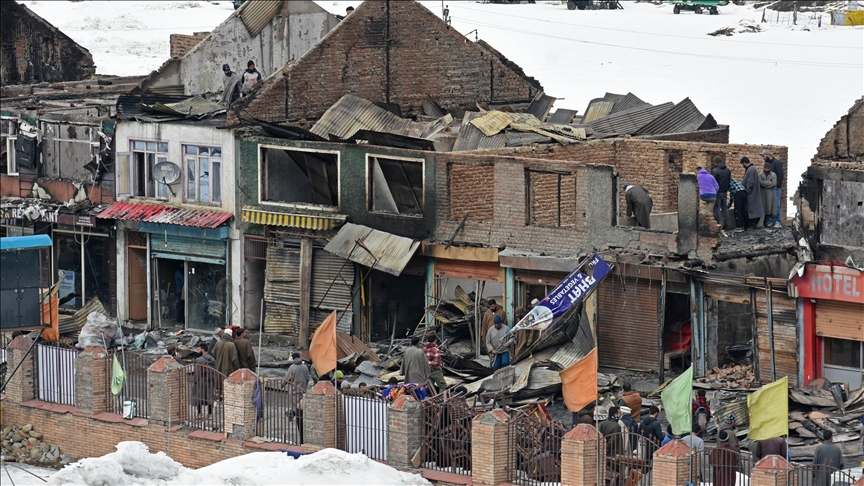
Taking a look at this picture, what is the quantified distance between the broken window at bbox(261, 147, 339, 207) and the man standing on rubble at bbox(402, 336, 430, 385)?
6757mm

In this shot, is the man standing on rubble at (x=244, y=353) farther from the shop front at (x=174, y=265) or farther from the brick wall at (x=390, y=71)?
the brick wall at (x=390, y=71)

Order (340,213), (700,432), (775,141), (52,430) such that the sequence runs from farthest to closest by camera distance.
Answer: (775,141)
(340,213)
(52,430)
(700,432)

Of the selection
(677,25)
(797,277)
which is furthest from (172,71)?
(677,25)

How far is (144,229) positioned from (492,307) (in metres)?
9.24

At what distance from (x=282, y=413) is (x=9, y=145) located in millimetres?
14578

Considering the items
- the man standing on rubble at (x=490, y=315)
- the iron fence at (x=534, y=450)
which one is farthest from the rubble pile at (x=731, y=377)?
the iron fence at (x=534, y=450)

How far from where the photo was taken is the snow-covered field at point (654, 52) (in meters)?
57.0

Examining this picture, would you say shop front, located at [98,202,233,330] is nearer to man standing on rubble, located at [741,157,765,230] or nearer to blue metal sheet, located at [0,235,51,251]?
blue metal sheet, located at [0,235,51,251]

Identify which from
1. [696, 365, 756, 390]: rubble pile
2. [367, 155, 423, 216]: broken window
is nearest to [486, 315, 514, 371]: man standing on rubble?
[696, 365, 756, 390]: rubble pile

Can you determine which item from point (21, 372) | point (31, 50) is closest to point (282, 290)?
point (21, 372)

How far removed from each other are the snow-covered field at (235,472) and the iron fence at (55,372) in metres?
6.17

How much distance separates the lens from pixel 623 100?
4172 cm

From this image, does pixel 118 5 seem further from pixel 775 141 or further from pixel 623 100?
pixel 623 100

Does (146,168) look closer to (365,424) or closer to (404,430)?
(365,424)
